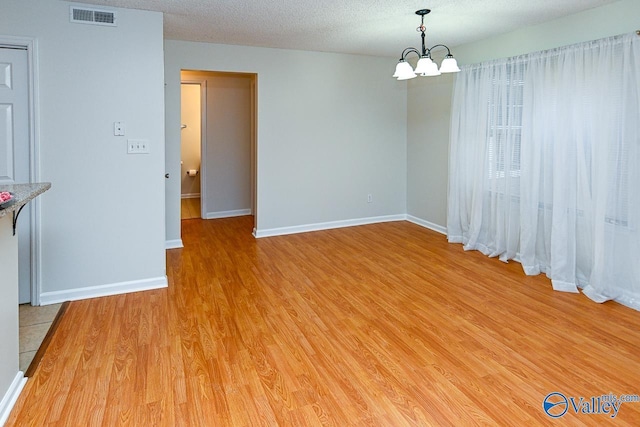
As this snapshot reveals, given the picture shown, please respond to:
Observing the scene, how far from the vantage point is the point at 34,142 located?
312 cm

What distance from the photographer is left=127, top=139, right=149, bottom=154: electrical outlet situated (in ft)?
11.3

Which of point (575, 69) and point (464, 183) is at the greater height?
point (575, 69)

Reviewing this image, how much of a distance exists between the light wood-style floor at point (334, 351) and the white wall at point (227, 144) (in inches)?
Result: 107

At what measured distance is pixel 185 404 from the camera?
2.04m

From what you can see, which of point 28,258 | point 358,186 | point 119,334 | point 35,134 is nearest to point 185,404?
point 119,334

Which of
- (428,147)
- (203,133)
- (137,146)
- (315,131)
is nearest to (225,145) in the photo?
(203,133)

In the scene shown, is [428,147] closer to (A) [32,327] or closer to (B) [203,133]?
(B) [203,133]

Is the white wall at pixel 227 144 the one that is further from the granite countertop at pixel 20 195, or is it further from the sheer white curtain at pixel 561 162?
the granite countertop at pixel 20 195

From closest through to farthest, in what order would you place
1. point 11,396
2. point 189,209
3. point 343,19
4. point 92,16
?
point 11,396, point 92,16, point 343,19, point 189,209

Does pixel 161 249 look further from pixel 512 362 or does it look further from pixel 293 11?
pixel 512 362

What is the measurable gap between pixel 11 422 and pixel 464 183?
4.48m

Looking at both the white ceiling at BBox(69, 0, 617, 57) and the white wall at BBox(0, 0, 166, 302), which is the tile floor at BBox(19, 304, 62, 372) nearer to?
the white wall at BBox(0, 0, 166, 302)

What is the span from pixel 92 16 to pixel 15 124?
1.00m

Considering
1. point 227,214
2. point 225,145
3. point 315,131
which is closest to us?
point 315,131
